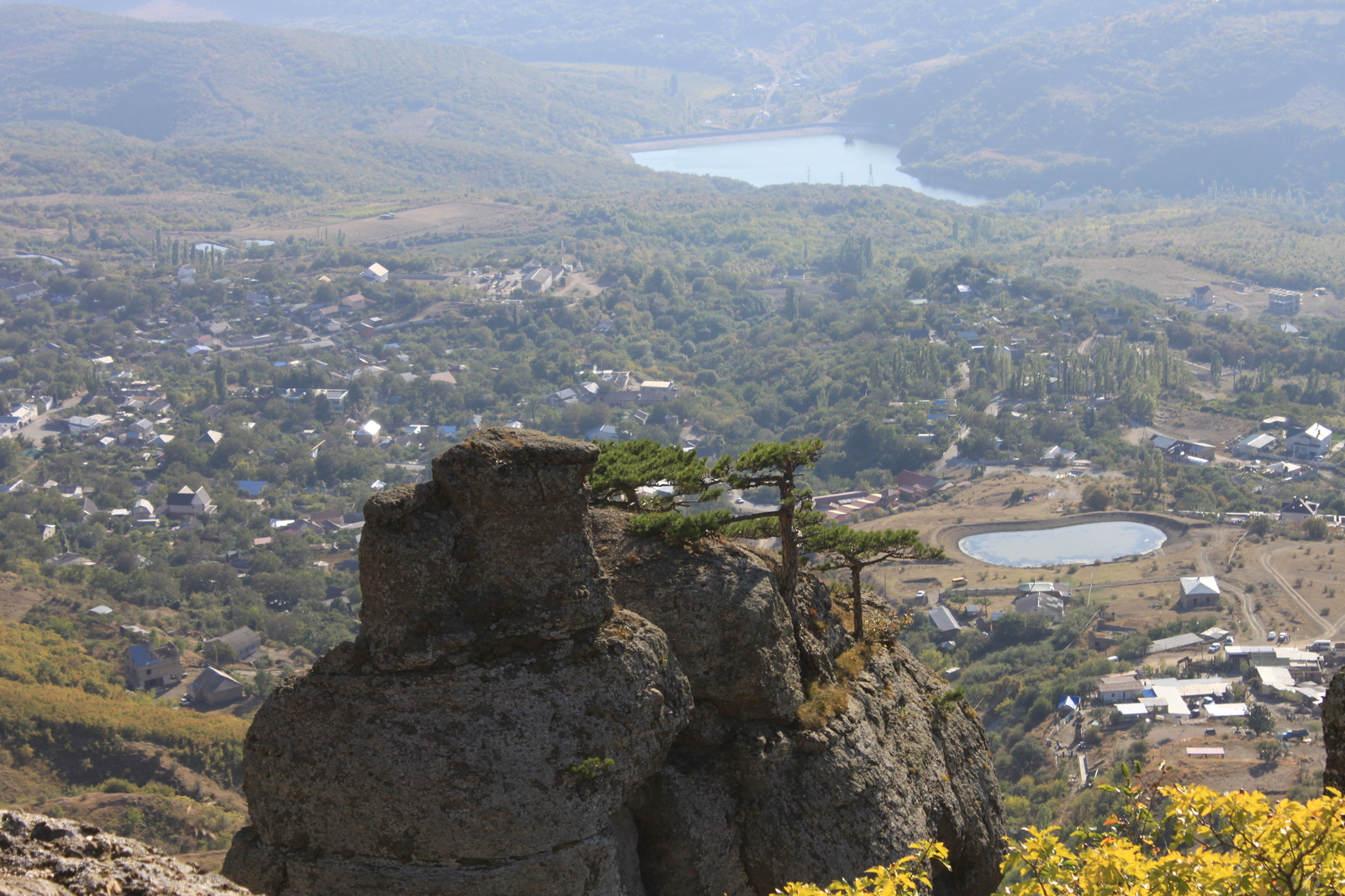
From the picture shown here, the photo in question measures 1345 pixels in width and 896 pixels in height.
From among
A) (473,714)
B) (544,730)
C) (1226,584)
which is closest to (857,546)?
(544,730)

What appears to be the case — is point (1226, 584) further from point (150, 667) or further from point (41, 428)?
point (41, 428)

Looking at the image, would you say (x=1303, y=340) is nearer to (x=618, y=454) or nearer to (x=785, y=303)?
(x=785, y=303)

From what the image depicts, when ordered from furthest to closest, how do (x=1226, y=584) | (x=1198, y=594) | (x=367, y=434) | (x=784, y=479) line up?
(x=367, y=434)
(x=1226, y=584)
(x=1198, y=594)
(x=784, y=479)

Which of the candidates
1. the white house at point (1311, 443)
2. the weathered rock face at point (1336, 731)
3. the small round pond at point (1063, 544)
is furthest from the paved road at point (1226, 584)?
the weathered rock face at point (1336, 731)

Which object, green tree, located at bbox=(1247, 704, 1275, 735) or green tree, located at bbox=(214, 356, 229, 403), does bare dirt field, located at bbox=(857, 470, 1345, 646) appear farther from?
green tree, located at bbox=(214, 356, 229, 403)

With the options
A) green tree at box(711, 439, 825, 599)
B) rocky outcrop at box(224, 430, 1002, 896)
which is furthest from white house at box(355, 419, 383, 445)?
rocky outcrop at box(224, 430, 1002, 896)

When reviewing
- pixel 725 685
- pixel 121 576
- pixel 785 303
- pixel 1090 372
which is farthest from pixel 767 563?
pixel 785 303
